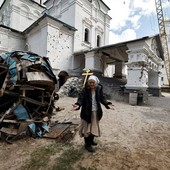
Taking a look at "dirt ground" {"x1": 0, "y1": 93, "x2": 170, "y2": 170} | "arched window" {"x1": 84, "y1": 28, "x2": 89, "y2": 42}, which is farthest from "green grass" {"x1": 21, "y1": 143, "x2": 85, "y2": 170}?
"arched window" {"x1": 84, "y1": 28, "x2": 89, "y2": 42}

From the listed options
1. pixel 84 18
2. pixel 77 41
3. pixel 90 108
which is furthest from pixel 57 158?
pixel 84 18

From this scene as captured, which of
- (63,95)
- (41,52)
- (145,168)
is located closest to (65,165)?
(145,168)

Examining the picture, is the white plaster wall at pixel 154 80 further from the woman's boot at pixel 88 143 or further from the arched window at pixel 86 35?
the woman's boot at pixel 88 143

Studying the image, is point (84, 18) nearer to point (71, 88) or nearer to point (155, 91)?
point (71, 88)

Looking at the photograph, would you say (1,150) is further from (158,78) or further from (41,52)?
(158,78)

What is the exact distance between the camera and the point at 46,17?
12.1 metres

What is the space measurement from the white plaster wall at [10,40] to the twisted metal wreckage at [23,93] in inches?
495

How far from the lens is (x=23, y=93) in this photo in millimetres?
3871

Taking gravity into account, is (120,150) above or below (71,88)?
below

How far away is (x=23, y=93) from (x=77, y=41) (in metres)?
13.0

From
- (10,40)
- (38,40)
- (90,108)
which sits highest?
(10,40)

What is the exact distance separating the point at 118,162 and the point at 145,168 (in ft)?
1.60

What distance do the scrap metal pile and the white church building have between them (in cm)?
711

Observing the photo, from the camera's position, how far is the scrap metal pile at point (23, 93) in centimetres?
364
